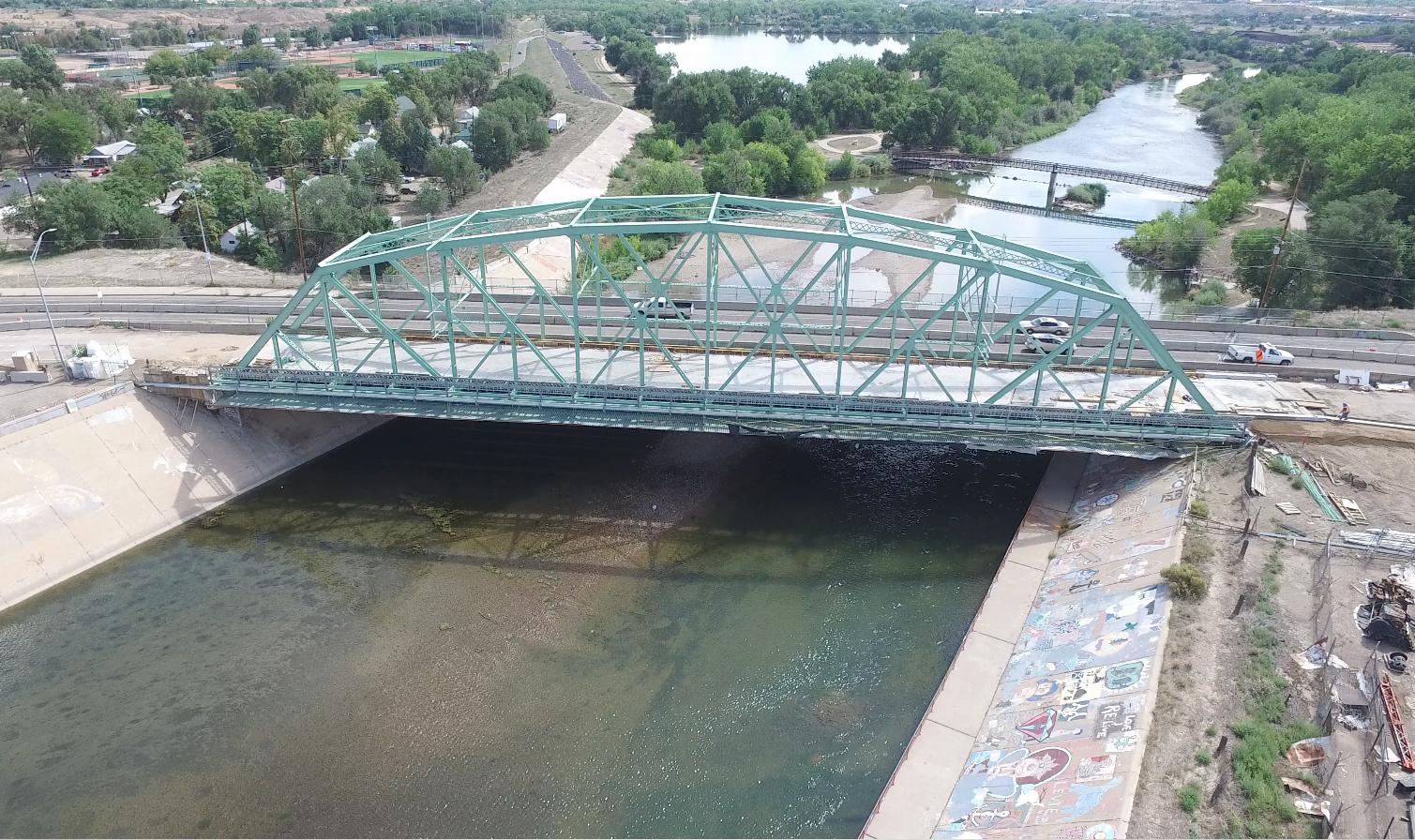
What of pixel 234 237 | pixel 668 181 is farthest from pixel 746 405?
pixel 234 237

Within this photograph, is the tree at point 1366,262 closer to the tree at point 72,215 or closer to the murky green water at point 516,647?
the murky green water at point 516,647

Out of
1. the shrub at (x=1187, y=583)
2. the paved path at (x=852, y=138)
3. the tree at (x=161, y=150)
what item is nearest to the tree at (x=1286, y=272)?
the shrub at (x=1187, y=583)

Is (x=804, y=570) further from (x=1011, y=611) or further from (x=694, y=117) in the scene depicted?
(x=694, y=117)

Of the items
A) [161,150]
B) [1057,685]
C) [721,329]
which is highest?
[161,150]

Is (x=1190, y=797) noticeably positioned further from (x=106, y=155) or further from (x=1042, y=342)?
(x=106, y=155)

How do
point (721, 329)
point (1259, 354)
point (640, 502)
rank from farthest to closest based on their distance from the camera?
point (721, 329)
point (1259, 354)
point (640, 502)

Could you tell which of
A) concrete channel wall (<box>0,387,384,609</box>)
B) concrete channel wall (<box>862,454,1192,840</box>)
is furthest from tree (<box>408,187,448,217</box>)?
concrete channel wall (<box>862,454,1192,840</box>)
